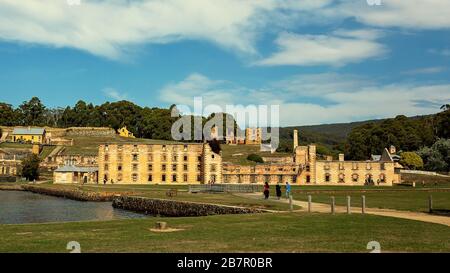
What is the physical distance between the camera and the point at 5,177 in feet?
311

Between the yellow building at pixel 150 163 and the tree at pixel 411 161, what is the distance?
4447 cm

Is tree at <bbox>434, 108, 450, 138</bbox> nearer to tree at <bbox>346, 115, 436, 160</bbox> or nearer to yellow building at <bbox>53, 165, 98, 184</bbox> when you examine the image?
tree at <bbox>346, 115, 436, 160</bbox>

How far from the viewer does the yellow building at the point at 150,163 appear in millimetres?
84875

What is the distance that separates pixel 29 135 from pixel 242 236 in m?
153

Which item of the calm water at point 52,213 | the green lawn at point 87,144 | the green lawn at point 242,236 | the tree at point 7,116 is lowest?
the calm water at point 52,213

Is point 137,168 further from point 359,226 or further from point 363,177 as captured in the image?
point 359,226

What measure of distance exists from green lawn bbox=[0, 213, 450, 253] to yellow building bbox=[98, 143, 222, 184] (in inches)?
2486

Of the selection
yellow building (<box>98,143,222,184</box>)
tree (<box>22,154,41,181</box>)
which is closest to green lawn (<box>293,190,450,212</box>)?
yellow building (<box>98,143,222,184</box>)

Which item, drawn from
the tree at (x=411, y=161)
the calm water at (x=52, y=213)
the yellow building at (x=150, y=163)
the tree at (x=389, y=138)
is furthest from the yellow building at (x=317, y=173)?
the calm water at (x=52, y=213)

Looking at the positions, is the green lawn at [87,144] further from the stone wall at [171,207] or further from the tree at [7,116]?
the stone wall at [171,207]

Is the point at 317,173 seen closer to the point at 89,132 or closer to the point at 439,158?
the point at 439,158

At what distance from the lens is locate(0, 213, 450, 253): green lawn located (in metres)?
13.5

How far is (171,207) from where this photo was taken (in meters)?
42.5

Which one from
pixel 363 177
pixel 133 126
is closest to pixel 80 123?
pixel 133 126
